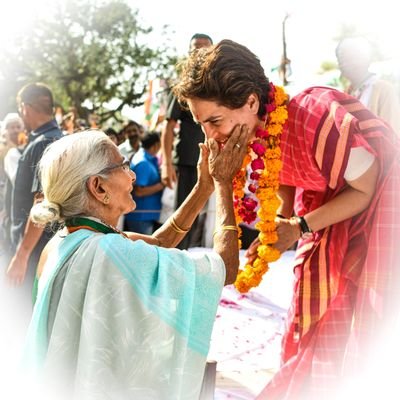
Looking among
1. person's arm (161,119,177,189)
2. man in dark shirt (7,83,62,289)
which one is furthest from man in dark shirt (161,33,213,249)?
man in dark shirt (7,83,62,289)

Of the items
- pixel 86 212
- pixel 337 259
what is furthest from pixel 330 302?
pixel 86 212

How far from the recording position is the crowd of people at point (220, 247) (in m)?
2.02

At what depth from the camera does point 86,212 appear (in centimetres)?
218

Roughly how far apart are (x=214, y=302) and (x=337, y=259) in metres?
0.90

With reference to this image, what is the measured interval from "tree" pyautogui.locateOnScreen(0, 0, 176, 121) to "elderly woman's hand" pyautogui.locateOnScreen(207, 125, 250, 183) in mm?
8206

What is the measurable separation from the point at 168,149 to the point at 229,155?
→ 357 cm

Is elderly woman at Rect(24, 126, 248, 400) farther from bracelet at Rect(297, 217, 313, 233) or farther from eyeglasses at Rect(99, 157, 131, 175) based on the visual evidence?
bracelet at Rect(297, 217, 313, 233)

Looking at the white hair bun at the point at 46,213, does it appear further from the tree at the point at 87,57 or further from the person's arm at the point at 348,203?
the tree at the point at 87,57

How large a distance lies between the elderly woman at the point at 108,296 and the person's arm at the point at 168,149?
3654 mm

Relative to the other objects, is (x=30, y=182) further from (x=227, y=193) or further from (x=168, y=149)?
(x=227, y=193)

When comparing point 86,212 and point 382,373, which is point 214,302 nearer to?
point 86,212

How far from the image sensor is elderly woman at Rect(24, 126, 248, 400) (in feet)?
6.53

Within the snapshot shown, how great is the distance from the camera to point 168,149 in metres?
5.98

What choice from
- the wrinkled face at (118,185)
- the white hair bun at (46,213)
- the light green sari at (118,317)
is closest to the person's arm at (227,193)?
→ the light green sari at (118,317)
